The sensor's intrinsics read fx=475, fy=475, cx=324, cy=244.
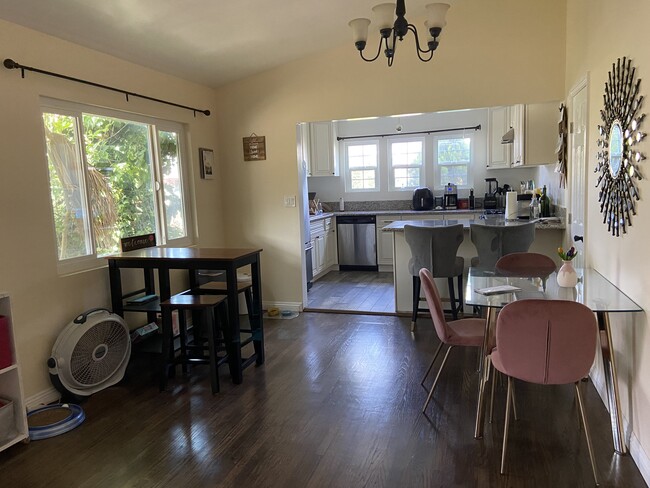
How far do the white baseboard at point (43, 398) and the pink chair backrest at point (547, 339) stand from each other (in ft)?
8.78

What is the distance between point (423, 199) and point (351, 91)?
277 cm

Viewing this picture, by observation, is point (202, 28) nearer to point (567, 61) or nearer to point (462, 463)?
point (567, 61)

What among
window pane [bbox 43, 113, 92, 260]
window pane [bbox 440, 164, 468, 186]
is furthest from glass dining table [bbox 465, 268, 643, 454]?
window pane [bbox 440, 164, 468, 186]

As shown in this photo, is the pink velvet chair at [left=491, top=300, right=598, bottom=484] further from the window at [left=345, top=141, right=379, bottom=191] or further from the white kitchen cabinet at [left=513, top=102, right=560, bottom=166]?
the window at [left=345, top=141, right=379, bottom=191]

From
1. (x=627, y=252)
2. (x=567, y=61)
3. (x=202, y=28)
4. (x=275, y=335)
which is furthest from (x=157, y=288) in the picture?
(x=567, y=61)

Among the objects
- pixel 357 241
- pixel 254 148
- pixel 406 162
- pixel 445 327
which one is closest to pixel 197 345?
pixel 445 327

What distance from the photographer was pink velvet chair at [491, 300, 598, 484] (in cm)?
195

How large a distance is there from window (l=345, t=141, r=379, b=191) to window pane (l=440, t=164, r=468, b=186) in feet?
3.33

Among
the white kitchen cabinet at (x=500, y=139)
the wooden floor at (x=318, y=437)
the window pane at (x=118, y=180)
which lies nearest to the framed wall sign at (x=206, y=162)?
the window pane at (x=118, y=180)

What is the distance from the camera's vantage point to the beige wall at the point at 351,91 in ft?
13.0

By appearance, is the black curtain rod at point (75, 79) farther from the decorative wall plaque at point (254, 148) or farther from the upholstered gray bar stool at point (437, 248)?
the upholstered gray bar stool at point (437, 248)

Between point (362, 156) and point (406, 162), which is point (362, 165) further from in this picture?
point (406, 162)

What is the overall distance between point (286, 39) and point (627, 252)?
3.05m

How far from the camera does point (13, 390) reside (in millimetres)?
2480
